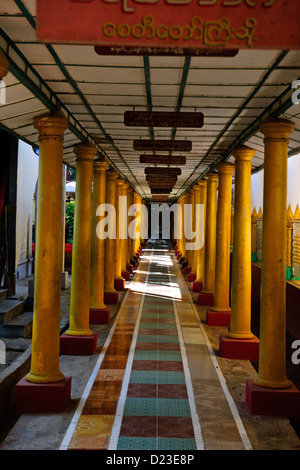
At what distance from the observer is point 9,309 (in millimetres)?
14711

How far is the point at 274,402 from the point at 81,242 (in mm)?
5879

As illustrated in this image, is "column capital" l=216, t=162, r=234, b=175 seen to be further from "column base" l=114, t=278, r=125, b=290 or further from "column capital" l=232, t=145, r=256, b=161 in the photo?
"column base" l=114, t=278, r=125, b=290

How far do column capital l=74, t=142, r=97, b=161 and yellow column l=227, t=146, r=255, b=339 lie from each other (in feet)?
11.6

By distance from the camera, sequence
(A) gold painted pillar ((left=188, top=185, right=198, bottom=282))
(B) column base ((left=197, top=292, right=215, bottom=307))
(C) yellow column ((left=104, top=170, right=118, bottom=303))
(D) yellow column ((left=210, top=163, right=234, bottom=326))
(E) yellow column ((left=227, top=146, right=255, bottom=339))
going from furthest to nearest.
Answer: (A) gold painted pillar ((left=188, top=185, right=198, bottom=282))
(B) column base ((left=197, top=292, right=215, bottom=307))
(C) yellow column ((left=104, top=170, right=118, bottom=303))
(D) yellow column ((left=210, top=163, right=234, bottom=326))
(E) yellow column ((left=227, top=146, right=255, bottom=339))

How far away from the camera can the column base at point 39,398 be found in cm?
840

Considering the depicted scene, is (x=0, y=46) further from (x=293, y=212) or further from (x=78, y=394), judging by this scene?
(x=293, y=212)

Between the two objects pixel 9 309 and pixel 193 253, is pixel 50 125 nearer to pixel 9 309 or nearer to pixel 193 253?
pixel 9 309

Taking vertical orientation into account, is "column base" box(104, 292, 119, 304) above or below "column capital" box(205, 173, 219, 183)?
below

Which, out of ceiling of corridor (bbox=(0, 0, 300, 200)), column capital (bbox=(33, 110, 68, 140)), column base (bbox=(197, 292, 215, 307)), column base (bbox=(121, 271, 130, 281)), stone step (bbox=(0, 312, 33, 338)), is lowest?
stone step (bbox=(0, 312, 33, 338))

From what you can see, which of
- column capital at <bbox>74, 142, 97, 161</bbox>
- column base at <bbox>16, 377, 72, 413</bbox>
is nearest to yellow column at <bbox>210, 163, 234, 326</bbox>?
column capital at <bbox>74, 142, 97, 161</bbox>

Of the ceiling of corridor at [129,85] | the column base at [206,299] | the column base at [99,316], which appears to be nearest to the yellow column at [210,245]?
the column base at [206,299]

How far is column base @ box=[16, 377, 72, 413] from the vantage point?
331 inches

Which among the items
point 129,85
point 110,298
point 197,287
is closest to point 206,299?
point 197,287

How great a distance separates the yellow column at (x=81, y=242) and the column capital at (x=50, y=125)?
10.9ft
